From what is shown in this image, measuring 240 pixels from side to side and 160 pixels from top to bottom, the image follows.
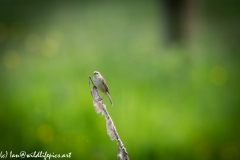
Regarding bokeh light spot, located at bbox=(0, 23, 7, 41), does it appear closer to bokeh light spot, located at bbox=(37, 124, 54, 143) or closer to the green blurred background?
the green blurred background

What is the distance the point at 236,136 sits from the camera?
4.96 feet

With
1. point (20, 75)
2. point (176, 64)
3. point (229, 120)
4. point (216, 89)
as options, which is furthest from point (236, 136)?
point (20, 75)

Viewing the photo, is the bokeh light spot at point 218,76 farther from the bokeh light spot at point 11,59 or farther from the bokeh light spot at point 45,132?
the bokeh light spot at point 11,59

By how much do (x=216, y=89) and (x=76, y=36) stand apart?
686 millimetres

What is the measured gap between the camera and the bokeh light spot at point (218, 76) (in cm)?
159

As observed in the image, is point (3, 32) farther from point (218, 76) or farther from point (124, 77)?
point (218, 76)

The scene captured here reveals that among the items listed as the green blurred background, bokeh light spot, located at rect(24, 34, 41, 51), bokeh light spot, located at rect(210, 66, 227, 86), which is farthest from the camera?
bokeh light spot, located at rect(24, 34, 41, 51)

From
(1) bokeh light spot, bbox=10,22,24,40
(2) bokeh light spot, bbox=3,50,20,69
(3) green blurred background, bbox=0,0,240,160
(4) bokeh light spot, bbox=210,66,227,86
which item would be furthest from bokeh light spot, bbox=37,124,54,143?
(4) bokeh light spot, bbox=210,66,227,86

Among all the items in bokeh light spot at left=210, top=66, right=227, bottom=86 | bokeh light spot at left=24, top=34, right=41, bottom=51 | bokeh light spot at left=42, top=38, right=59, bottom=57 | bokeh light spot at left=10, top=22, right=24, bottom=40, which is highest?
bokeh light spot at left=10, top=22, right=24, bottom=40

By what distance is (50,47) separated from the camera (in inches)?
66.4

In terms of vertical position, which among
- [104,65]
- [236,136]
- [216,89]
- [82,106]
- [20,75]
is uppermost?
[20,75]

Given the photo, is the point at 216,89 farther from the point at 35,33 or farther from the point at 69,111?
the point at 35,33

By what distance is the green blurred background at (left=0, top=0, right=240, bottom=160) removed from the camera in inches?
57.7

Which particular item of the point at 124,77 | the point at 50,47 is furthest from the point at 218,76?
the point at 50,47
